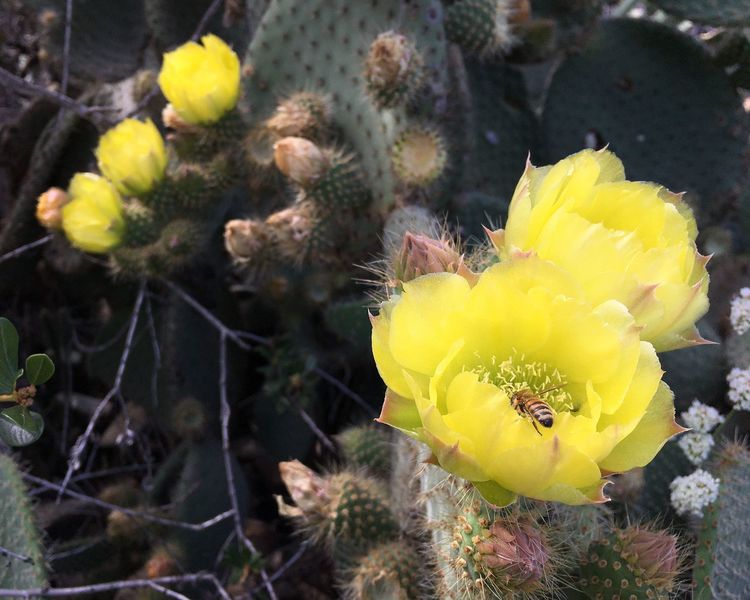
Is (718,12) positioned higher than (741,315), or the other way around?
(718,12)

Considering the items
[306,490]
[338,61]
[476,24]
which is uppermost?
[476,24]

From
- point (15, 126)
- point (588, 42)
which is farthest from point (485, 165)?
point (15, 126)

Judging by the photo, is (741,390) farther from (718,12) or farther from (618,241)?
(718,12)

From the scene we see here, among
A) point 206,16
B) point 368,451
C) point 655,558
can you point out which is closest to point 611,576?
point 655,558

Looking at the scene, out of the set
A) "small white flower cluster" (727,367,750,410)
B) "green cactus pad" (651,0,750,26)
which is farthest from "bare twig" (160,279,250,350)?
"green cactus pad" (651,0,750,26)

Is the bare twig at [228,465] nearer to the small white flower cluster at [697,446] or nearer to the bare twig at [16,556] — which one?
the bare twig at [16,556]

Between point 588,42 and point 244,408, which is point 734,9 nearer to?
point 588,42

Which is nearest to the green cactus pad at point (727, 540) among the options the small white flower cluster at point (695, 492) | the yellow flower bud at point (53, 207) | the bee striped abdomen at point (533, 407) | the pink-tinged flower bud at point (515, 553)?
the small white flower cluster at point (695, 492)
